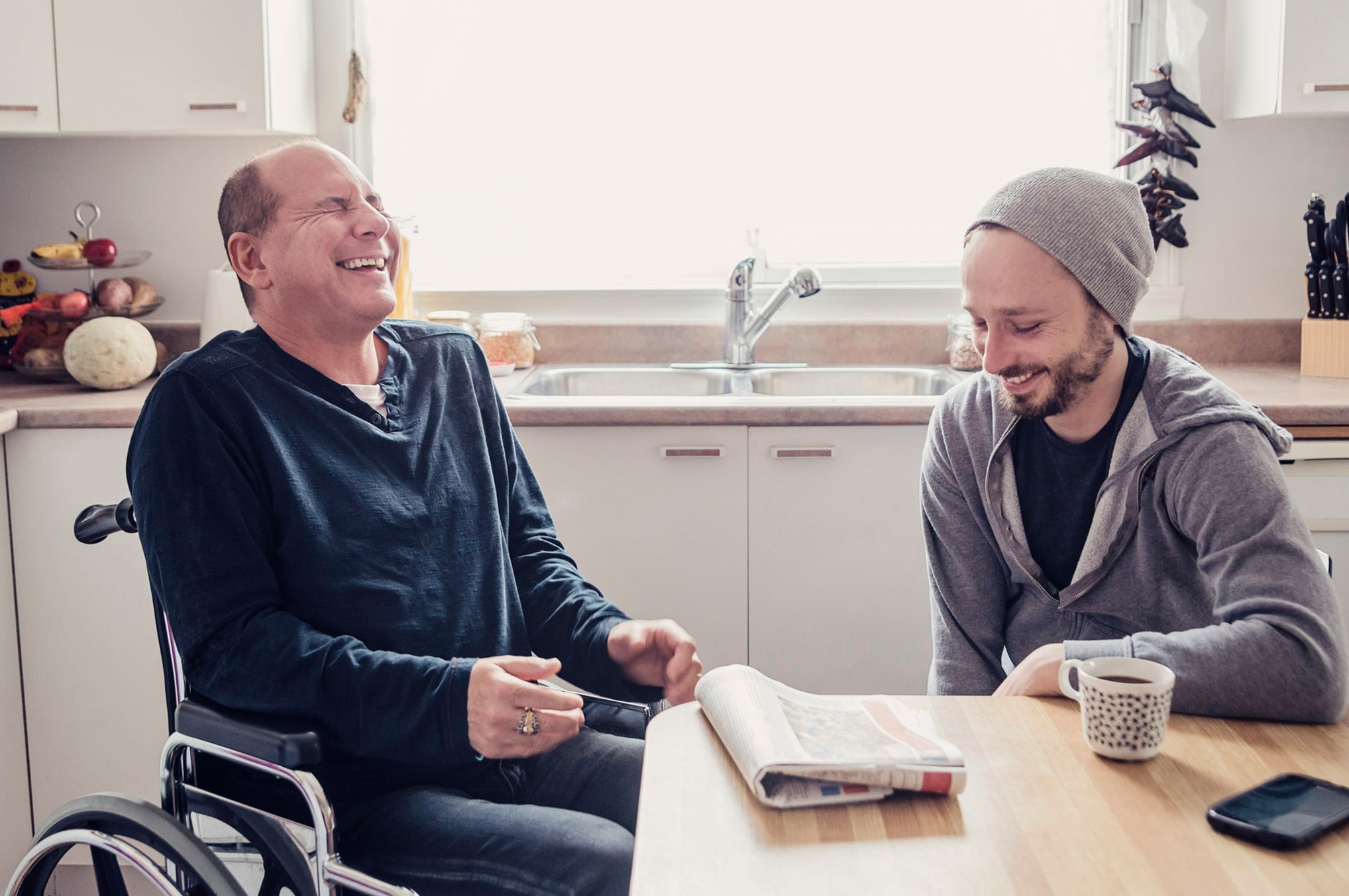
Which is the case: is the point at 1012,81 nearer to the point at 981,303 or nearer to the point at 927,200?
the point at 927,200

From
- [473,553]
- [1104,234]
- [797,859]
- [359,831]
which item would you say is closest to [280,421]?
[473,553]

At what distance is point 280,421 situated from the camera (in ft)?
4.63

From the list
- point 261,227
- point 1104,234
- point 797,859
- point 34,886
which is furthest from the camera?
point 261,227

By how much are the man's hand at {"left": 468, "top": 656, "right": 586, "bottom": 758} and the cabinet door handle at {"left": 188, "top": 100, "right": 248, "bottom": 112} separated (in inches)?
68.3

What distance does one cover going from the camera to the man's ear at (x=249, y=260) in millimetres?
1502

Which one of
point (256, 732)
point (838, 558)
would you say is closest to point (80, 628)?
point (256, 732)

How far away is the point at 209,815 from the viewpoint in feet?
4.19

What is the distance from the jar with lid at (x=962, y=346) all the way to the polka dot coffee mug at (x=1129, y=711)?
170 centimetres

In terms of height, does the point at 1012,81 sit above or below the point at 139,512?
above

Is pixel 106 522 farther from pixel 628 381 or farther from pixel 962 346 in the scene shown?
pixel 962 346

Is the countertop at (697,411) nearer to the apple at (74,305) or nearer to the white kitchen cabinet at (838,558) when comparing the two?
the white kitchen cabinet at (838,558)

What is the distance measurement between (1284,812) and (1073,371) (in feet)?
2.08

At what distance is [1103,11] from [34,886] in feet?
9.31

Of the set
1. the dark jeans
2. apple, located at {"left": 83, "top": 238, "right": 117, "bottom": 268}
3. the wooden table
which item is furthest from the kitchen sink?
the wooden table
